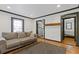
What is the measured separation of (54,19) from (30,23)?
296cm

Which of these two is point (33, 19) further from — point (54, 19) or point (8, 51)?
point (8, 51)

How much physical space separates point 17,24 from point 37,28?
2287 millimetres

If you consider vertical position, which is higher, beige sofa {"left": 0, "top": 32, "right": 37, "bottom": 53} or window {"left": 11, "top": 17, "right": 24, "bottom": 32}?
window {"left": 11, "top": 17, "right": 24, "bottom": 32}

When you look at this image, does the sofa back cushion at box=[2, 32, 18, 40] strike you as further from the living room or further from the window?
the window

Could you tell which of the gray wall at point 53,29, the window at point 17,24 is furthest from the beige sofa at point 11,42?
the gray wall at point 53,29

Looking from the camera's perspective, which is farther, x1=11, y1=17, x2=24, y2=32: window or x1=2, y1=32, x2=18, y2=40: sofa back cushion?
x1=11, y1=17, x2=24, y2=32: window

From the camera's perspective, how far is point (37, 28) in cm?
736

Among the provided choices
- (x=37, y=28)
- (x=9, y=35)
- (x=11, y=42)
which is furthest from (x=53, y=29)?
(x=11, y=42)

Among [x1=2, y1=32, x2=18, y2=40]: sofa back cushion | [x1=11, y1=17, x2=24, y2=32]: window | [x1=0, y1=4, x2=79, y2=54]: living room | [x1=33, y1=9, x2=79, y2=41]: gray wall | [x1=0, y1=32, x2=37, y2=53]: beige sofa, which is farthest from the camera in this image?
[x1=11, y1=17, x2=24, y2=32]: window

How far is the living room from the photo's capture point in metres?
3.22

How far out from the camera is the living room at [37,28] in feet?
10.6

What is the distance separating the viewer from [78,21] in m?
3.87

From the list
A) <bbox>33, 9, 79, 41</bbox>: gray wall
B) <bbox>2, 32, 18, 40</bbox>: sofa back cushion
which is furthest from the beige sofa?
<bbox>33, 9, 79, 41</bbox>: gray wall
